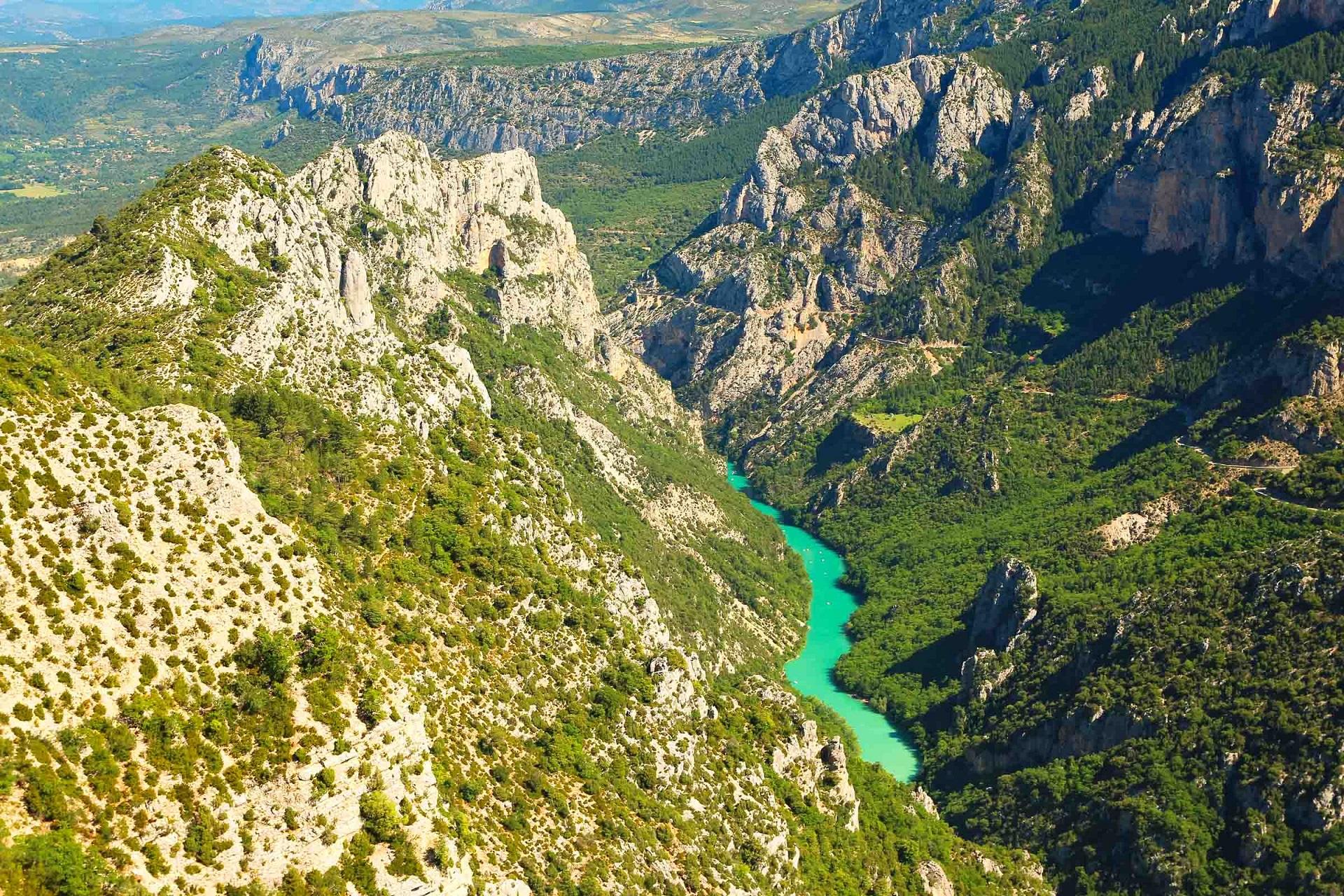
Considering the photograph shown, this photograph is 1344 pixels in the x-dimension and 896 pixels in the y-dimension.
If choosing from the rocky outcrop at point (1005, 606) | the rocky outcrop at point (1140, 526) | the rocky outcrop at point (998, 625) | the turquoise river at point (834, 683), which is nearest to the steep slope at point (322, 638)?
the turquoise river at point (834, 683)

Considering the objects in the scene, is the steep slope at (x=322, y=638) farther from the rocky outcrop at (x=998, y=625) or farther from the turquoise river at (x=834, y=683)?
the rocky outcrop at (x=998, y=625)

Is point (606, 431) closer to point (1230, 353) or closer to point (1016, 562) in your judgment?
point (1016, 562)

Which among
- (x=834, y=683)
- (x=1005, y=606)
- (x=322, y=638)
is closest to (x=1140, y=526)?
(x=1005, y=606)

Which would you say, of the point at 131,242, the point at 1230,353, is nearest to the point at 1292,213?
the point at 1230,353

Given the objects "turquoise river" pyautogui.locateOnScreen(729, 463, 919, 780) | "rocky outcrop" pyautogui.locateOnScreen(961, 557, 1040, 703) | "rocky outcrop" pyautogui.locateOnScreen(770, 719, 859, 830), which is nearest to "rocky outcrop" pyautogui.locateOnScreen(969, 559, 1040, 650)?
"rocky outcrop" pyautogui.locateOnScreen(961, 557, 1040, 703)

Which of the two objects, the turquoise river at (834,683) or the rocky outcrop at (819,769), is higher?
the rocky outcrop at (819,769)

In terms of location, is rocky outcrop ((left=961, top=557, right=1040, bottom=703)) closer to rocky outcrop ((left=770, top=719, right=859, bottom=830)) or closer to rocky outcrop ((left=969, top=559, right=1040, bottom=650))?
rocky outcrop ((left=969, top=559, right=1040, bottom=650))
